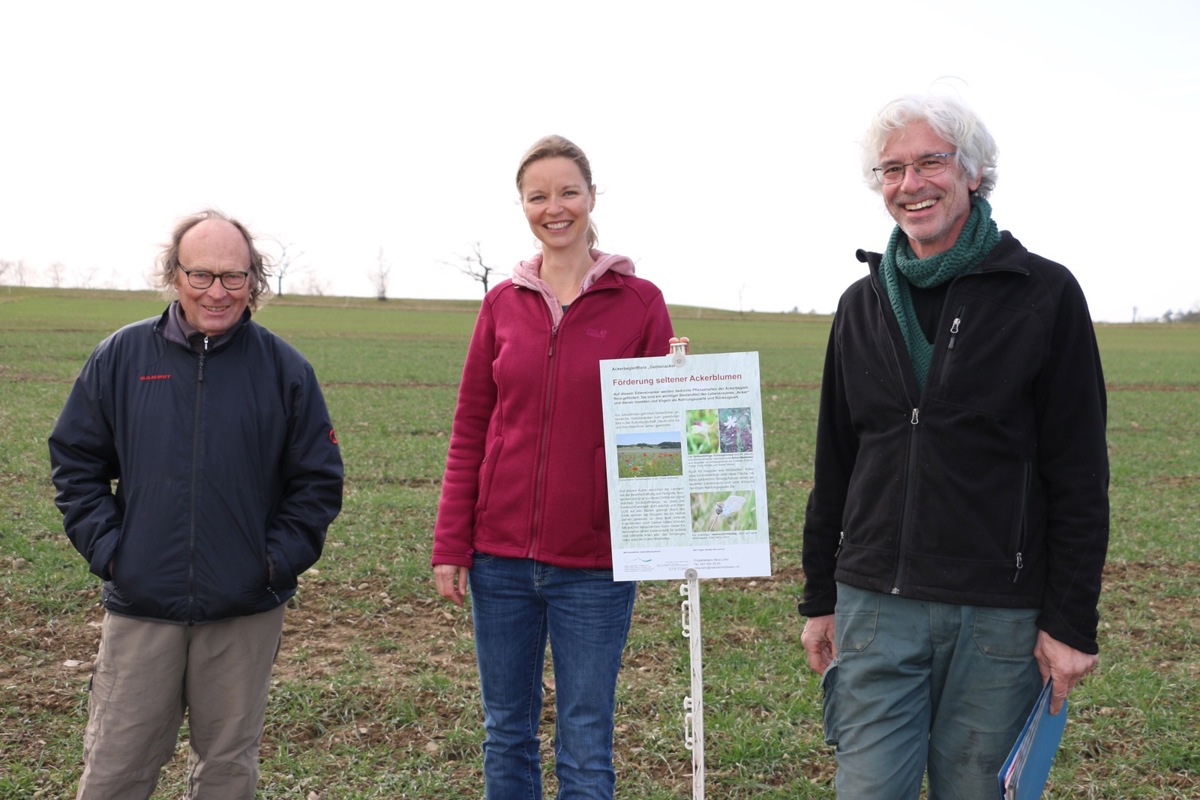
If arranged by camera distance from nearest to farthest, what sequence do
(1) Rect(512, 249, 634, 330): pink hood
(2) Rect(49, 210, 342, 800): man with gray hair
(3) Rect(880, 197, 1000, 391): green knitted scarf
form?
(3) Rect(880, 197, 1000, 391): green knitted scarf → (2) Rect(49, 210, 342, 800): man with gray hair → (1) Rect(512, 249, 634, 330): pink hood

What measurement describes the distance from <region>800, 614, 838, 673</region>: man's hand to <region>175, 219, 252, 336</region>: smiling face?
2152 mm

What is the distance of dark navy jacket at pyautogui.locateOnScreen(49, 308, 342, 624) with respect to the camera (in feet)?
10.2

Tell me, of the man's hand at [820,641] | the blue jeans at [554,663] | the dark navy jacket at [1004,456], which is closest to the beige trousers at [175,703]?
the blue jeans at [554,663]

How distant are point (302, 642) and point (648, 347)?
3725 mm

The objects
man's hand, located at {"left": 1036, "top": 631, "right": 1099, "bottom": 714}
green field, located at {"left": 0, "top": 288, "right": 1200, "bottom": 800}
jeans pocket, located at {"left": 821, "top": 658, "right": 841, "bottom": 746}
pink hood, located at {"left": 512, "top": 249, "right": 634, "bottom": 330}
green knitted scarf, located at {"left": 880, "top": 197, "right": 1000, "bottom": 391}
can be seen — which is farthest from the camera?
green field, located at {"left": 0, "top": 288, "right": 1200, "bottom": 800}

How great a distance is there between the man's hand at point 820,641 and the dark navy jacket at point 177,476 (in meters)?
1.68

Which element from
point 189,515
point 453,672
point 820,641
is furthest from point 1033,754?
point 453,672

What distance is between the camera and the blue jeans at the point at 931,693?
9.04ft

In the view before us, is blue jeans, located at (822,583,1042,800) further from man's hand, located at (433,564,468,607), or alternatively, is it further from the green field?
the green field

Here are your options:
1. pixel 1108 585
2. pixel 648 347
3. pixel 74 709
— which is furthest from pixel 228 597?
pixel 1108 585

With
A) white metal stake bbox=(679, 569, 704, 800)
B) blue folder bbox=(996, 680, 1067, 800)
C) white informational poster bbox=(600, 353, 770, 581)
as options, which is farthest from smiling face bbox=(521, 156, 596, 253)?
blue folder bbox=(996, 680, 1067, 800)

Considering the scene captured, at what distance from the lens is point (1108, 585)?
768 cm

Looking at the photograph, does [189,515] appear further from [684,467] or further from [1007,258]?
[1007,258]

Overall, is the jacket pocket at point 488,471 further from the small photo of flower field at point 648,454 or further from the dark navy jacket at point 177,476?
the dark navy jacket at point 177,476
